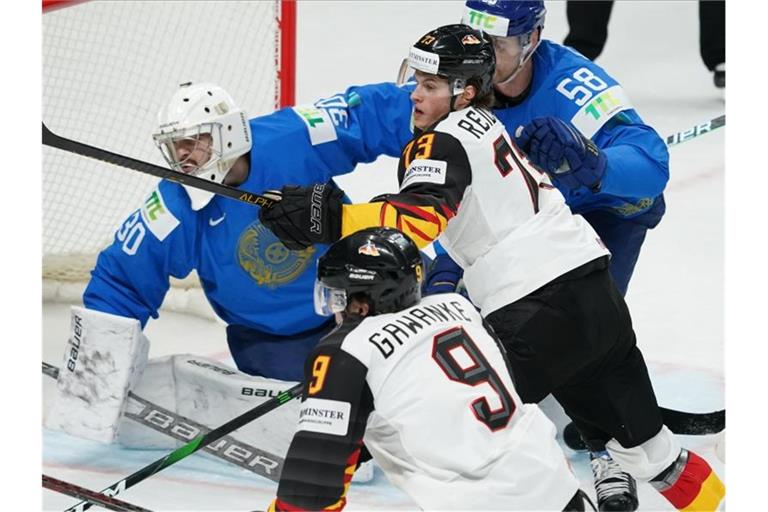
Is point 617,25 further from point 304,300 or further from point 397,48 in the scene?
point 304,300

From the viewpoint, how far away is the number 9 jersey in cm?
222

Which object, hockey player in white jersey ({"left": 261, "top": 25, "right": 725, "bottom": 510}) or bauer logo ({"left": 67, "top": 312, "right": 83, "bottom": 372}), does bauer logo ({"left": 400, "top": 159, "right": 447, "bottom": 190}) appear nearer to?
hockey player in white jersey ({"left": 261, "top": 25, "right": 725, "bottom": 510})

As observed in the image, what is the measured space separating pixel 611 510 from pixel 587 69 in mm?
995

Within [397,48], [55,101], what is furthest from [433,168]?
[397,48]

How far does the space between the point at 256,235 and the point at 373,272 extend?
127cm

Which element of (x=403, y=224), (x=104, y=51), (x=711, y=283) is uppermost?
(x=403, y=224)

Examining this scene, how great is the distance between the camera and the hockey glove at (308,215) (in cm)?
282

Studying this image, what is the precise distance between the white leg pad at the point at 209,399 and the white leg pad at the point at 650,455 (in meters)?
0.86

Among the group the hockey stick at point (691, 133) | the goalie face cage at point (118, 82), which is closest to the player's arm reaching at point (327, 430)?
the hockey stick at point (691, 133)

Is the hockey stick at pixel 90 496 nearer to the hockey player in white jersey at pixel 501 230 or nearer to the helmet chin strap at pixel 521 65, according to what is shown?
the hockey player in white jersey at pixel 501 230

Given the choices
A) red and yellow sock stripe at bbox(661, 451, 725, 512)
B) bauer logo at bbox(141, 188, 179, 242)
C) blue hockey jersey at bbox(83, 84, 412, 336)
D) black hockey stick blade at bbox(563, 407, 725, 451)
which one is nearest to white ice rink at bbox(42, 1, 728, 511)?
black hockey stick blade at bbox(563, 407, 725, 451)

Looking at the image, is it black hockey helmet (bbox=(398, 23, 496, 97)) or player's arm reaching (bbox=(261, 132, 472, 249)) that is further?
black hockey helmet (bbox=(398, 23, 496, 97))

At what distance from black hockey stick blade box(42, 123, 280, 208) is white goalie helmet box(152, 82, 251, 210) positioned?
0.27 meters
